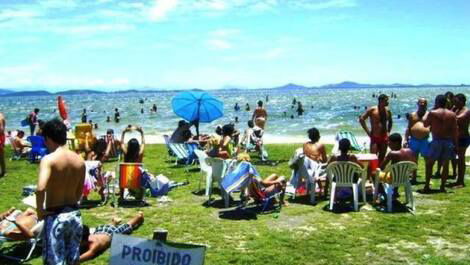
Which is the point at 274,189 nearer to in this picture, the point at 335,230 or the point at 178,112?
the point at 335,230

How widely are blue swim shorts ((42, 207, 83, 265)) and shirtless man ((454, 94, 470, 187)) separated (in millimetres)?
7721

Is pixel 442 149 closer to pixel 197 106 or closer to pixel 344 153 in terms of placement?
pixel 344 153

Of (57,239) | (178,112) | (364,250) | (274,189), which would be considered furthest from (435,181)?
(57,239)

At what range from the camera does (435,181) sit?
1049cm

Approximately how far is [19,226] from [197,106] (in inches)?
352

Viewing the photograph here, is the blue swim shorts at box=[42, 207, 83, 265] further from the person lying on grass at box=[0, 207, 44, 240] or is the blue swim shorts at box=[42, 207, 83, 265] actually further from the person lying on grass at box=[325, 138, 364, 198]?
the person lying on grass at box=[325, 138, 364, 198]

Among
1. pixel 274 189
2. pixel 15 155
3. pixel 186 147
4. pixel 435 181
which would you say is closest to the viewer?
pixel 274 189

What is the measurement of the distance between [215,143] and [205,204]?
2.29m

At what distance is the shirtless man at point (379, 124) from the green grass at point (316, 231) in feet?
4.04

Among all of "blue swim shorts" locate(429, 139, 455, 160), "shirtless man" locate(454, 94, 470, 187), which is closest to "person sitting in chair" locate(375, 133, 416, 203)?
"blue swim shorts" locate(429, 139, 455, 160)

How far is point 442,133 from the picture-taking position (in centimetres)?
902

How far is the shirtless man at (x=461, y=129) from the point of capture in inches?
377

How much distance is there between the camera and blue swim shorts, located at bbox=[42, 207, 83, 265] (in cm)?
416

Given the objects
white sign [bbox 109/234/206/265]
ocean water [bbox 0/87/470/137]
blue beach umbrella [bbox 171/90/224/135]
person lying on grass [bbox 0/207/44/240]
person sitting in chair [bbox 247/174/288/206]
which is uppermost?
blue beach umbrella [bbox 171/90/224/135]
